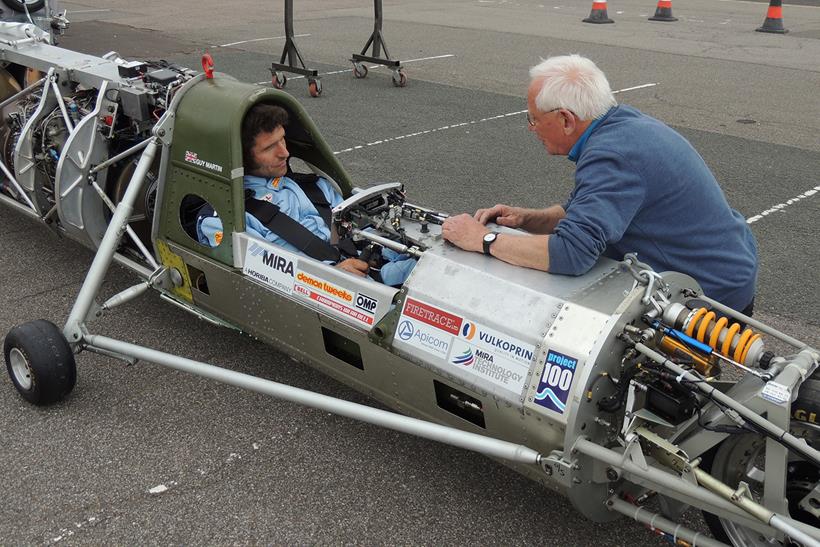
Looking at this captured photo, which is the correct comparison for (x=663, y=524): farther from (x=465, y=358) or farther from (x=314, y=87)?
(x=314, y=87)

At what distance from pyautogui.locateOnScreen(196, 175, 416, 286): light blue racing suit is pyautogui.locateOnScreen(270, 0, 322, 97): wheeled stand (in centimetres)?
673

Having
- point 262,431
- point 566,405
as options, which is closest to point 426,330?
point 566,405

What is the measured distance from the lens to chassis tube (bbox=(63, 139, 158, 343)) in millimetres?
4219

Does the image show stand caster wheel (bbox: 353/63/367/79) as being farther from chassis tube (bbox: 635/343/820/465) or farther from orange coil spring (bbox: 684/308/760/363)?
chassis tube (bbox: 635/343/820/465)

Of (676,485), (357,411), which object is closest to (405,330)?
(357,411)

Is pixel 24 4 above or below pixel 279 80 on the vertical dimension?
above

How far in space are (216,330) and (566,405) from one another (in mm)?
2791

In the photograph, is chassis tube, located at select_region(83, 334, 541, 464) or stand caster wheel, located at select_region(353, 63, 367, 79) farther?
stand caster wheel, located at select_region(353, 63, 367, 79)

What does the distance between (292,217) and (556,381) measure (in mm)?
1983

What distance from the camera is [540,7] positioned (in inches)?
874

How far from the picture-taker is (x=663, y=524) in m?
2.88

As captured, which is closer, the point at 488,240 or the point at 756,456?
the point at 756,456

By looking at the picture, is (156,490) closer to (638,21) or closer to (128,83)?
(128,83)

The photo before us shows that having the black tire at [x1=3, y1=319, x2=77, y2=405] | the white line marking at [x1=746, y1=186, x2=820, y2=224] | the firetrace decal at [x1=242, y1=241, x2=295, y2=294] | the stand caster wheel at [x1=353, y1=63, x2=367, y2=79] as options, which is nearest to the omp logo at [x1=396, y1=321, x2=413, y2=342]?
the firetrace decal at [x1=242, y1=241, x2=295, y2=294]
